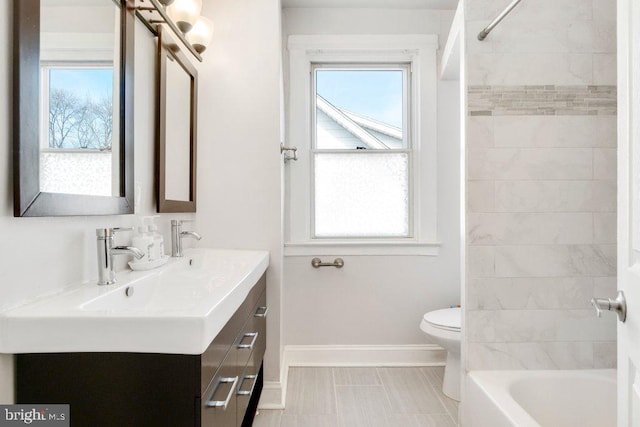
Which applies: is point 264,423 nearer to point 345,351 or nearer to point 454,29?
point 345,351

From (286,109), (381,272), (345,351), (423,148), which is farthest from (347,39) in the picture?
(345,351)

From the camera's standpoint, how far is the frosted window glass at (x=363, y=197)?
2.94 metres

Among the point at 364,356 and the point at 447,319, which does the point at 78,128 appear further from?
the point at 364,356

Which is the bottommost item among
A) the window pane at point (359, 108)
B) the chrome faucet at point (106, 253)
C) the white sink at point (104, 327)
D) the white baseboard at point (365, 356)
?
the white baseboard at point (365, 356)

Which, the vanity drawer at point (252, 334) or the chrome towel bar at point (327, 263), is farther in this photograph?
the chrome towel bar at point (327, 263)

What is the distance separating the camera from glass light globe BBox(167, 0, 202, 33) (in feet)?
6.36

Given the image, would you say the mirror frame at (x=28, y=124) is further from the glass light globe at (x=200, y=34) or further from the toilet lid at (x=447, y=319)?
the toilet lid at (x=447, y=319)

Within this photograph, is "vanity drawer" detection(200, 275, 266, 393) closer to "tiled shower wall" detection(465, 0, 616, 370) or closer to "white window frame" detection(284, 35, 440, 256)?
"tiled shower wall" detection(465, 0, 616, 370)

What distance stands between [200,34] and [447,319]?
201cm

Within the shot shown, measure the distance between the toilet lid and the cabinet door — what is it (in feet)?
4.40

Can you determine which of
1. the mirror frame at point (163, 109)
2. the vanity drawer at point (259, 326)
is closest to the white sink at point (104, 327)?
the vanity drawer at point (259, 326)

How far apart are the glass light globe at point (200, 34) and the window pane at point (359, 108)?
101 cm

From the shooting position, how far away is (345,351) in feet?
9.36

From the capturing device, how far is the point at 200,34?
208cm
